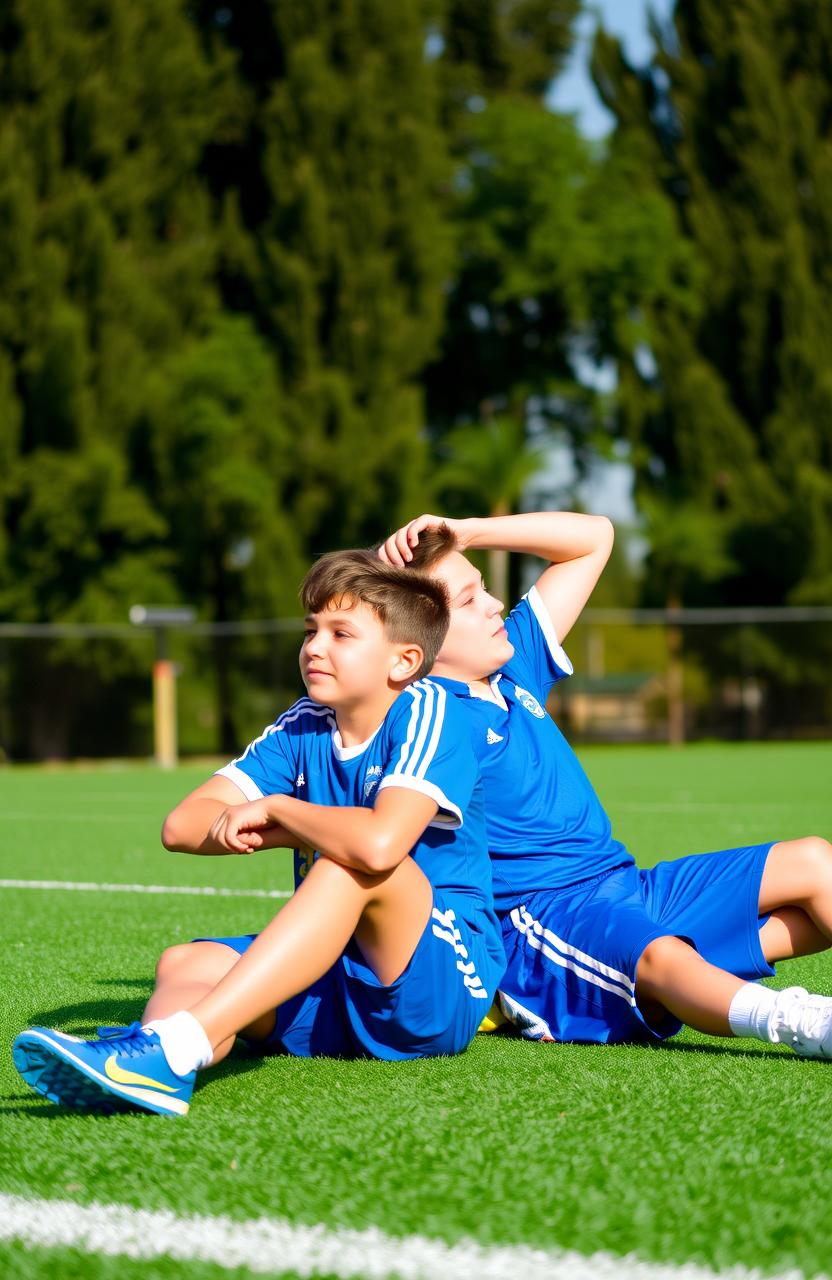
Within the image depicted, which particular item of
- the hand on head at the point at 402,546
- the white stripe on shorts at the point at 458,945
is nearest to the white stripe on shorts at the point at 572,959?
the white stripe on shorts at the point at 458,945

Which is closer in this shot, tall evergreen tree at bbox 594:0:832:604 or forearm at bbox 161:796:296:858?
forearm at bbox 161:796:296:858

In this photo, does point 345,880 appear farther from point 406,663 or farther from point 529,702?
point 529,702

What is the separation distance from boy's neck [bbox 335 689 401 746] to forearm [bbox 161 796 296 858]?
0.87 feet

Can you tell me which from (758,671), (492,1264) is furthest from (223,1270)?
(758,671)

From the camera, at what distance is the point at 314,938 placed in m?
2.75

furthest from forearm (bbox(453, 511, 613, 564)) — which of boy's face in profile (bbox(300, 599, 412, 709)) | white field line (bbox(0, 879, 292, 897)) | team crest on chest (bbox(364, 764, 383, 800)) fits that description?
white field line (bbox(0, 879, 292, 897))

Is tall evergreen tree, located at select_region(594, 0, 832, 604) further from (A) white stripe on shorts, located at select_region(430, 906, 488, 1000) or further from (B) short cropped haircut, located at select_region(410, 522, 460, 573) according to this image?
(A) white stripe on shorts, located at select_region(430, 906, 488, 1000)

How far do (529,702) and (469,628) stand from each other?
10.5 inches

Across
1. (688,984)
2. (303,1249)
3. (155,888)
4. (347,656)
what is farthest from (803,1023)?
(155,888)

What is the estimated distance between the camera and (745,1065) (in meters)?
3.03

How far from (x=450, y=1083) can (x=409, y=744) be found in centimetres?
62

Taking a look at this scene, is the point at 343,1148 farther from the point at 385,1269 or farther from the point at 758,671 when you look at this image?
the point at 758,671

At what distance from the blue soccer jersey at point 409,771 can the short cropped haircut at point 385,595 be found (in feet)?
0.34

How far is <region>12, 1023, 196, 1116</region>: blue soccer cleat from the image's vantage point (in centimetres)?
254
